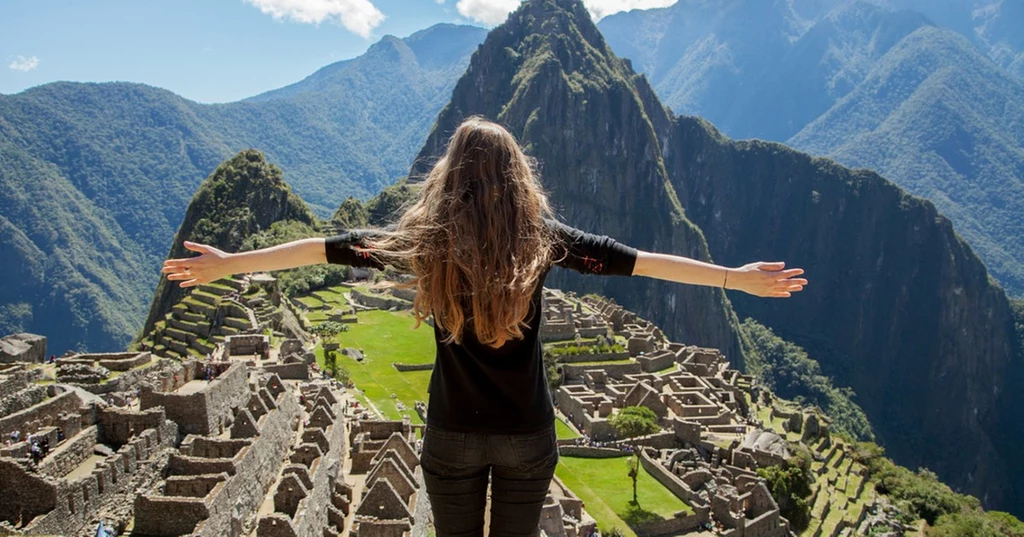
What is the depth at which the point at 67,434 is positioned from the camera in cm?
1428

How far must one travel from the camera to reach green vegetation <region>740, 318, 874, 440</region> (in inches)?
4247

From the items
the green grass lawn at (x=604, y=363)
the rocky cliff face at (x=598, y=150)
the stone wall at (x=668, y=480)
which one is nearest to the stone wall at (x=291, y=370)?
the stone wall at (x=668, y=480)

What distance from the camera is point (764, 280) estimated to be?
4105 millimetres

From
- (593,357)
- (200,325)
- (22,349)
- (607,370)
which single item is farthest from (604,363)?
(22,349)

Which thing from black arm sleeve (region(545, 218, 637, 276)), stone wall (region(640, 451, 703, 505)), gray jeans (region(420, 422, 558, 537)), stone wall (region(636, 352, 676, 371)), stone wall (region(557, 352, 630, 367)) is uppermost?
black arm sleeve (region(545, 218, 637, 276))

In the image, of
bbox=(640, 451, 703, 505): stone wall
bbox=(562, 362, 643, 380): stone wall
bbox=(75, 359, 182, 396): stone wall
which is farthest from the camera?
bbox=(562, 362, 643, 380): stone wall

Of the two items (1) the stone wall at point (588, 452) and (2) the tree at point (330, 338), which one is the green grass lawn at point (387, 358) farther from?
(1) the stone wall at point (588, 452)

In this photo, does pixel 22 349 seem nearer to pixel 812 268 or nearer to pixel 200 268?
pixel 200 268

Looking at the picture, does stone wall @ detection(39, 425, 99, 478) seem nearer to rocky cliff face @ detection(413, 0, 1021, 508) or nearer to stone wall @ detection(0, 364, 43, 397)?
stone wall @ detection(0, 364, 43, 397)

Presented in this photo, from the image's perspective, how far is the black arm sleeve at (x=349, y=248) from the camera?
3967mm

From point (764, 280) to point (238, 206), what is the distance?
3110 inches

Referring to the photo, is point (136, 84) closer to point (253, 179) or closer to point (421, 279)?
point (253, 179)

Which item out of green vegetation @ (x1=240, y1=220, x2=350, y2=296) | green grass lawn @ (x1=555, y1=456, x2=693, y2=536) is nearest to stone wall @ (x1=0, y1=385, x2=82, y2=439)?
green grass lawn @ (x1=555, y1=456, x2=693, y2=536)

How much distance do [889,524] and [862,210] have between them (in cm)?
16999
